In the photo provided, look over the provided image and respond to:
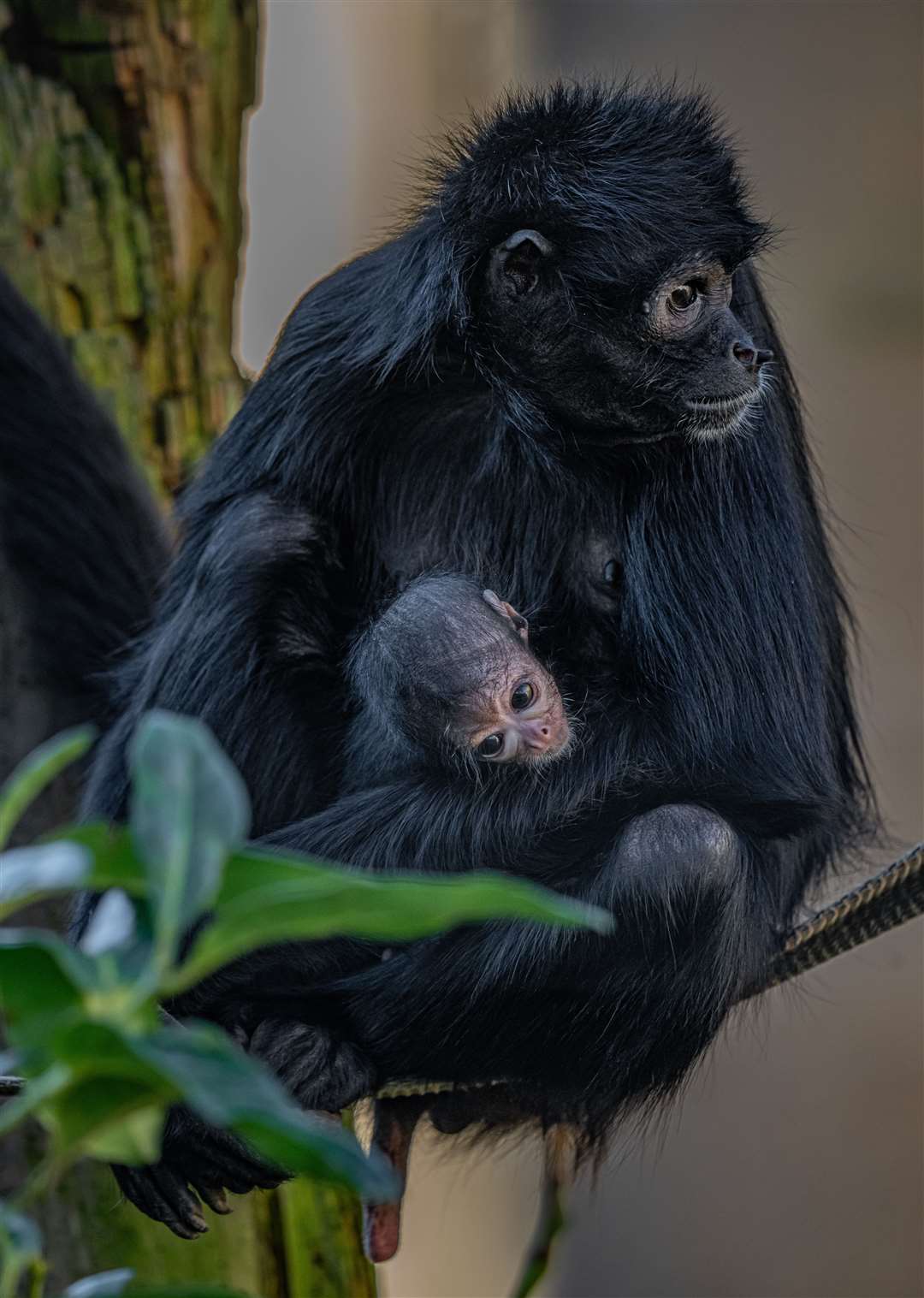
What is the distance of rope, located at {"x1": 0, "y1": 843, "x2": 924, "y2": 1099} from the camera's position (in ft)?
7.66

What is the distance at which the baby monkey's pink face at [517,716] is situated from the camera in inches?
107

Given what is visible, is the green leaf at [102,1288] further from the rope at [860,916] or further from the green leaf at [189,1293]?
the rope at [860,916]

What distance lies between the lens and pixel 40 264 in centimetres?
369

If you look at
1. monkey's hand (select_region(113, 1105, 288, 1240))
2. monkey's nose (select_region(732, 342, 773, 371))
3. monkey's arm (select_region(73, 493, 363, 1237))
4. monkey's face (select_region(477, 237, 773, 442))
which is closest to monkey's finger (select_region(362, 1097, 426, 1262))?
monkey's hand (select_region(113, 1105, 288, 1240))

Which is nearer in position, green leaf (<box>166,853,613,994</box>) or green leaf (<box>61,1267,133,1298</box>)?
green leaf (<box>166,853,613,994</box>)

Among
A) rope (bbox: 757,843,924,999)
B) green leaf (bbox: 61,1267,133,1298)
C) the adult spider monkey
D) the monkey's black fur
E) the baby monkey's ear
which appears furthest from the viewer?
the monkey's black fur

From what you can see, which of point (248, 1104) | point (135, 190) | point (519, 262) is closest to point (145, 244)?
point (135, 190)

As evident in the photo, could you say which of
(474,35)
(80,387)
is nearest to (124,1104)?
(80,387)


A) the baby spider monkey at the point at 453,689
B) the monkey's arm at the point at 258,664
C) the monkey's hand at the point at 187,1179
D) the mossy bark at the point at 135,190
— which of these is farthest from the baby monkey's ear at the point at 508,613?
the mossy bark at the point at 135,190

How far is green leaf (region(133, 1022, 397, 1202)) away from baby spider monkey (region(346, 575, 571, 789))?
2021 mm

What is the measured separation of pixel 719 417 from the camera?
2691 millimetres

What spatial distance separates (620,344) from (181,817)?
2222 mm

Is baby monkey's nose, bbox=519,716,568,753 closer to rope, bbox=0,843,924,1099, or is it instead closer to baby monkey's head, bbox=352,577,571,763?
baby monkey's head, bbox=352,577,571,763

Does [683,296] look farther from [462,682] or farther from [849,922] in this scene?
[849,922]
